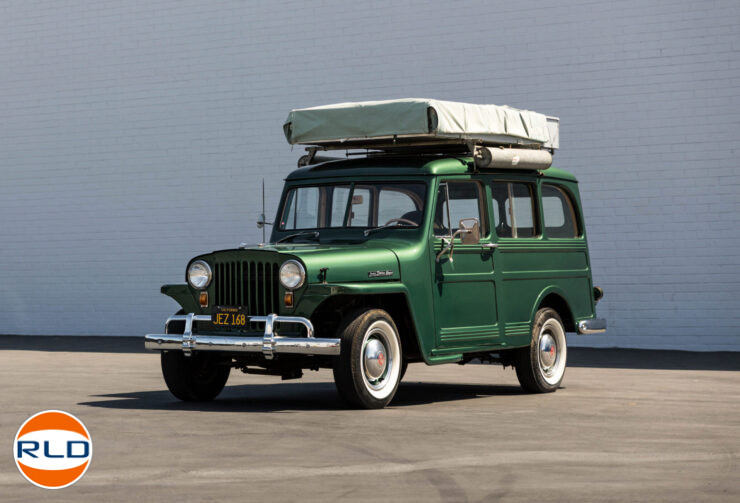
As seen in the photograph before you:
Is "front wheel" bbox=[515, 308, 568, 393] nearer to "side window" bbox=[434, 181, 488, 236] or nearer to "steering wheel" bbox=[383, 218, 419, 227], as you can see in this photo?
"side window" bbox=[434, 181, 488, 236]

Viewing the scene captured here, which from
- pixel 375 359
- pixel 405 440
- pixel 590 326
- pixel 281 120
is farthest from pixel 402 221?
pixel 281 120

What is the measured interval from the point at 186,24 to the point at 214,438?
48.3 ft

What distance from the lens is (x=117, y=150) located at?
2203cm

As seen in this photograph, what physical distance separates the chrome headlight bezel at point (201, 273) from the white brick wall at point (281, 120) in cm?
921

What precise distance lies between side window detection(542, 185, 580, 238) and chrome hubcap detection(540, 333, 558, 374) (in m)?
1.08

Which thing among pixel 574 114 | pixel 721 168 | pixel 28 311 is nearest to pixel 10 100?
pixel 28 311

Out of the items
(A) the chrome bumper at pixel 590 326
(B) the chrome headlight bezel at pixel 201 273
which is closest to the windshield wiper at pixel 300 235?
(B) the chrome headlight bezel at pixel 201 273

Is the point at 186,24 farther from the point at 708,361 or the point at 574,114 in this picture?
the point at 708,361

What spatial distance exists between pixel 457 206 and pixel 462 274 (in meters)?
0.71

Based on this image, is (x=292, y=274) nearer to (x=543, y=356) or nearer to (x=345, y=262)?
(x=345, y=262)

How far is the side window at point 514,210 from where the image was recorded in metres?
11.6

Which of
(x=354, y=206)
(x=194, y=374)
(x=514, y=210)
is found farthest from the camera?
(x=514, y=210)

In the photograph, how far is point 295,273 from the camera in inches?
376

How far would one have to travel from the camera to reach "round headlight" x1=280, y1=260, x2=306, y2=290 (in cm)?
953
